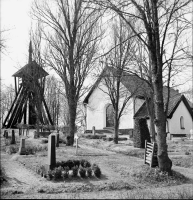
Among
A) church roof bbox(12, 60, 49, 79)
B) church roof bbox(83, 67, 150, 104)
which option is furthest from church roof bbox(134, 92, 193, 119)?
church roof bbox(12, 60, 49, 79)

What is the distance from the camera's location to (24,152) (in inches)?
515

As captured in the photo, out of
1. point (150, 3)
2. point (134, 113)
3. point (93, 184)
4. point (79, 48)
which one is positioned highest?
point (79, 48)

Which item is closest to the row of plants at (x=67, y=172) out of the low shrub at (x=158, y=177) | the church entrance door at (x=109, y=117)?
the low shrub at (x=158, y=177)

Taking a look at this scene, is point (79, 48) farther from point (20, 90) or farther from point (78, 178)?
point (20, 90)

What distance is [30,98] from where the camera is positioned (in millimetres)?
25297

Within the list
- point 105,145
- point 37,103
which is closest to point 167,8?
point 105,145

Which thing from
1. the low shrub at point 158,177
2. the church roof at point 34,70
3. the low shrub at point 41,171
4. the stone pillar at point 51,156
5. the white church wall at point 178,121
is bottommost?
the low shrub at point 158,177

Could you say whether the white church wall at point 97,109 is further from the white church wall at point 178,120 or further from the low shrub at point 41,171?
the low shrub at point 41,171

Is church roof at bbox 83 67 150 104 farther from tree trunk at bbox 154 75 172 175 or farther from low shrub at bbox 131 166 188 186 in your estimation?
low shrub at bbox 131 166 188 186

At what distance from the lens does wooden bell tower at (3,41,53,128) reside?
72.1ft

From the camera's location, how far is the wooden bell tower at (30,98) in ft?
72.1

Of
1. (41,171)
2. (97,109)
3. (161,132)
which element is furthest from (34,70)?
(97,109)

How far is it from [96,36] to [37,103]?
8.31 m

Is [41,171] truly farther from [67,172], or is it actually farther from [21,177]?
[67,172]
